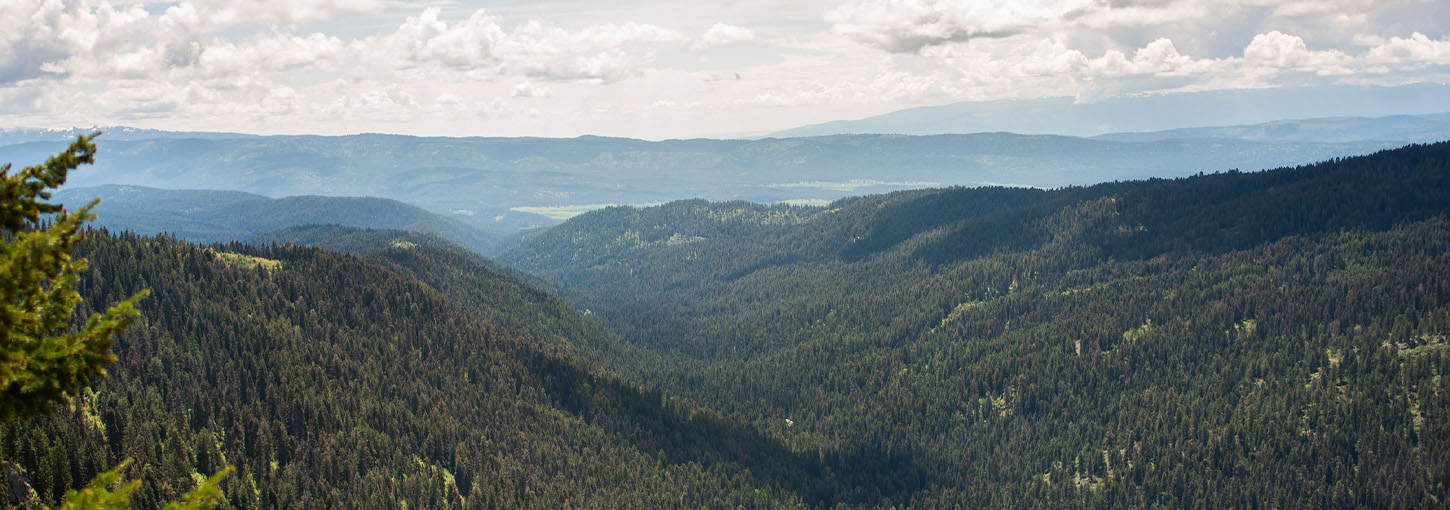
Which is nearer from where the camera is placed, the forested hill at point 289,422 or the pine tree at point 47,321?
the pine tree at point 47,321

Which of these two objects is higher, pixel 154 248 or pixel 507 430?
pixel 154 248

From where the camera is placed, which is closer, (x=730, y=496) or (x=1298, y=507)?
(x=1298, y=507)

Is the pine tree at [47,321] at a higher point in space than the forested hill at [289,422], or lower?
higher

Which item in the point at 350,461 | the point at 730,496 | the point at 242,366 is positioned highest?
the point at 242,366

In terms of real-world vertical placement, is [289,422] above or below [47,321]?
below

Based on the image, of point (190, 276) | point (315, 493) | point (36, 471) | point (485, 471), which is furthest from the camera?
point (190, 276)

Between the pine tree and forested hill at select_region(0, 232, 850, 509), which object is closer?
the pine tree

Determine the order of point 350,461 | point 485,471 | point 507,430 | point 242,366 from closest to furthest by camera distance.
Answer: point 350,461 < point 242,366 < point 485,471 < point 507,430

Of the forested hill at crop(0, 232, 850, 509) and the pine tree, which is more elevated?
the pine tree

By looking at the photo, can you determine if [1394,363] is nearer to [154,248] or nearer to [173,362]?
[173,362]

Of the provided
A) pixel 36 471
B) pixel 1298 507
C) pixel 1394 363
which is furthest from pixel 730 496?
pixel 1394 363

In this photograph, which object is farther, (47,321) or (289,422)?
(289,422)
